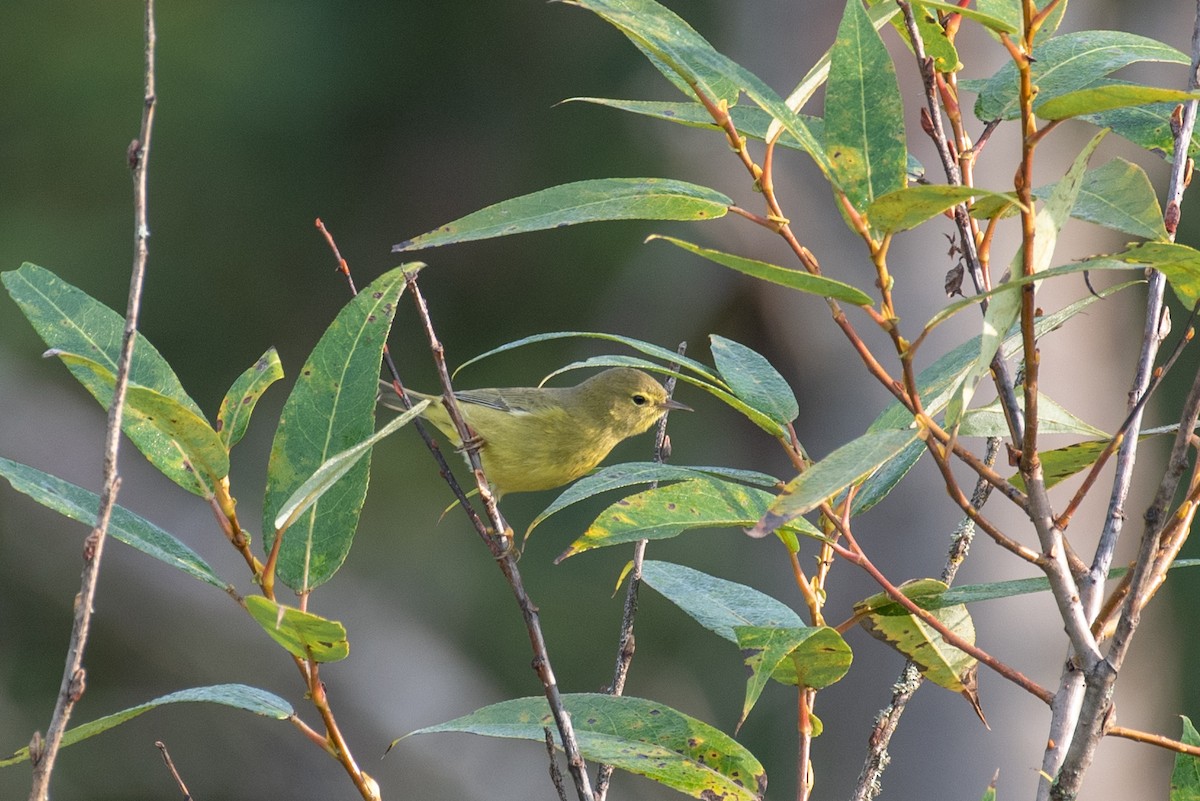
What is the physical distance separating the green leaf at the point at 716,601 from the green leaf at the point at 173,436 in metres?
0.56

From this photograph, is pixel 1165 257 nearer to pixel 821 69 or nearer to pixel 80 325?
pixel 821 69

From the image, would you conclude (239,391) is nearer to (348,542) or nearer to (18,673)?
(348,542)

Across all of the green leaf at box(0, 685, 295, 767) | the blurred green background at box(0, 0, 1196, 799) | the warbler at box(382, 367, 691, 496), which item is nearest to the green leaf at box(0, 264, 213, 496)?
the green leaf at box(0, 685, 295, 767)

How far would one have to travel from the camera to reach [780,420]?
159 centimetres

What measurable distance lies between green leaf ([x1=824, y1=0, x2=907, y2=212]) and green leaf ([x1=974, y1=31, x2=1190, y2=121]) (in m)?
0.32

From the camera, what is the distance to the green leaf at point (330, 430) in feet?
4.92

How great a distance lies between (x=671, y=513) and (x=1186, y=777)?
0.72 m

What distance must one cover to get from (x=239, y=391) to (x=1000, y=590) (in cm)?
95

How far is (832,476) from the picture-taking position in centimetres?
118

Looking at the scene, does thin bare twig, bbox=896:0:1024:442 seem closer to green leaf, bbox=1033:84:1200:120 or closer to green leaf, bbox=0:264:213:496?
green leaf, bbox=1033:84:1200:120

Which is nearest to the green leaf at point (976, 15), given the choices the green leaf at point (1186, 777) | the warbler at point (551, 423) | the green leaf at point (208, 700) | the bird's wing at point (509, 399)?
the green leaf at point (1186, 777)

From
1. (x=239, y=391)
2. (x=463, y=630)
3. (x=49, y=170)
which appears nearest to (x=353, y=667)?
(x=463, y=630)

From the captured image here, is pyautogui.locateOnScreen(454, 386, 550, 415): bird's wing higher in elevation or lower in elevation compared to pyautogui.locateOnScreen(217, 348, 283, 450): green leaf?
lower

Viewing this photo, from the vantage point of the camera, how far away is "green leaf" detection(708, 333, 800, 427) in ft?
5.24
